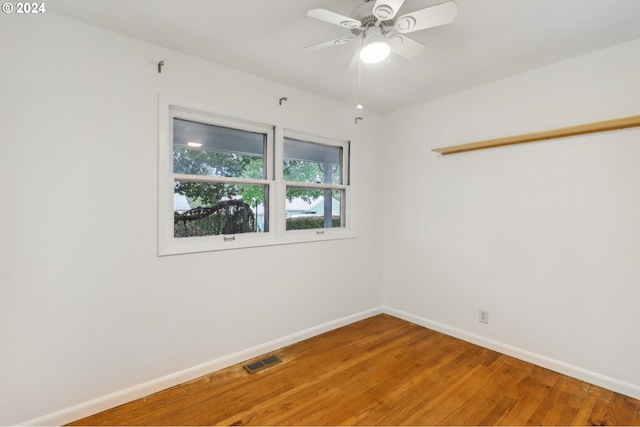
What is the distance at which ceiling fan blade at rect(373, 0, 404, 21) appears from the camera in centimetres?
146

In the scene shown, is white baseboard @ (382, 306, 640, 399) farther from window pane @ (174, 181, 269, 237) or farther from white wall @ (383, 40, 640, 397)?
window pane @ (174, 181, 269, 237)

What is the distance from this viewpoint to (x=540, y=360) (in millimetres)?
2551

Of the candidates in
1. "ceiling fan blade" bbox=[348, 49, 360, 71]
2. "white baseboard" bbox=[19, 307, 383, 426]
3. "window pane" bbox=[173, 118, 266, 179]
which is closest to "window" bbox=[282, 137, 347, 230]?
"window pane" bbox=[173, 118, 266, 179]

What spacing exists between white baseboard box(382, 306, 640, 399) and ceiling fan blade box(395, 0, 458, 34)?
268 cm

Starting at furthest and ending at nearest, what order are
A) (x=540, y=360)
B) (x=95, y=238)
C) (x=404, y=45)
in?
(x=540, y=360) < (x=95, y=238) < (x=404, y=45)

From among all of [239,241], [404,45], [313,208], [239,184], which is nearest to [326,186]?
[313,208]

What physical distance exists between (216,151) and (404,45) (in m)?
1.67

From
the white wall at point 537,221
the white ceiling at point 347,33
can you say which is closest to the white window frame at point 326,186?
the white ceiling at point 347,33

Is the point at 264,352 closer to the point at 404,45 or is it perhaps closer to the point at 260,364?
the point at 260,364

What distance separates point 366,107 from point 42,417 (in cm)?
374

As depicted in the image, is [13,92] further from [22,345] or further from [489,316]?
[489,316]

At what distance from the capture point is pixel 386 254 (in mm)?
3842

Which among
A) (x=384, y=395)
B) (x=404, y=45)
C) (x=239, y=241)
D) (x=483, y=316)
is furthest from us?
(x=483, y=316)

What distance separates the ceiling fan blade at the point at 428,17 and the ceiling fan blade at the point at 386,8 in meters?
0.07
